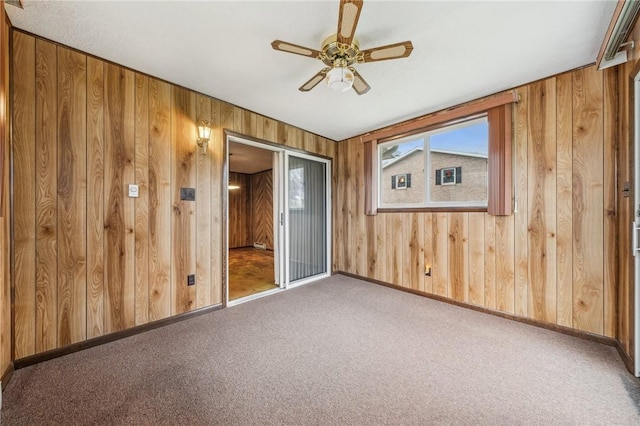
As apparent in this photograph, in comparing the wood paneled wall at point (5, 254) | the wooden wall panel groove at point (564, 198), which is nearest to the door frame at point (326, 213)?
the wood paneled wall at point (5, 254)

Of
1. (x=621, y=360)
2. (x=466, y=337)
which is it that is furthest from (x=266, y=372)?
(x=621, y=360)

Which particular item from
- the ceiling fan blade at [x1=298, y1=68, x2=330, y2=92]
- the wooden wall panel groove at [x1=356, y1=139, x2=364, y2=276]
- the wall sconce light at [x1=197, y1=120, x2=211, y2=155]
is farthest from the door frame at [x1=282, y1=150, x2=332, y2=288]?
the ceiling fan blade at [x1=298, y1=68, x2=330, y2=92]

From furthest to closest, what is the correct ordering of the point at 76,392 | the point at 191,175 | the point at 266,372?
the point at 191,175 < the point at 266,372 < the point at 76,392

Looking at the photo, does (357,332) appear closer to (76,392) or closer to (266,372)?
(266,372)

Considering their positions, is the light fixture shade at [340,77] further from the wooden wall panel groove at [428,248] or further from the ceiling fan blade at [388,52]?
the wooden wall panel groove at [428,248]

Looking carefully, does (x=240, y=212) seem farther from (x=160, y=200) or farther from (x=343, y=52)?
(x=343, y=52)

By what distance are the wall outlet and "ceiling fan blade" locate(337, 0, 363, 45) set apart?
6.53ft

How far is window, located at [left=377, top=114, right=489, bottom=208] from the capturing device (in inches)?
111

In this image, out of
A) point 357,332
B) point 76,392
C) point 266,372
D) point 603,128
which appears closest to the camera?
point 76,392

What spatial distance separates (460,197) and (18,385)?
4.06 m

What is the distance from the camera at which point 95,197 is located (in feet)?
6.63

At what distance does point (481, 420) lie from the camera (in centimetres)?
129

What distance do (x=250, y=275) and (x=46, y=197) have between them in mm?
2865

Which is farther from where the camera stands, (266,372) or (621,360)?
(621,360)
